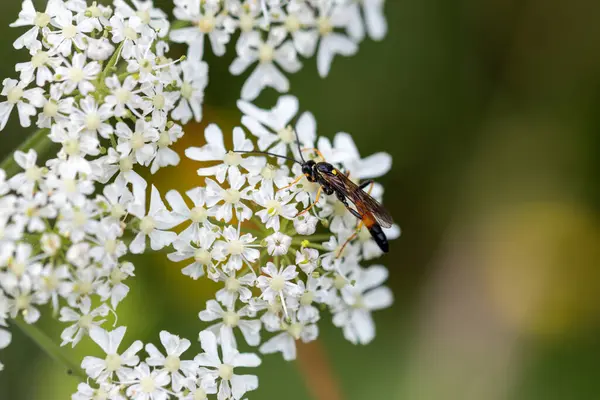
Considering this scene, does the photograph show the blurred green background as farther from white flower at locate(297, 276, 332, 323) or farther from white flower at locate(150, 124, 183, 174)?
white flower at locate(297, 276, 332, 323)

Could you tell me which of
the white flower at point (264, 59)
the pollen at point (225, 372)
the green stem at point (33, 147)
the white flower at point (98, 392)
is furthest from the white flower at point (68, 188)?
the white flower at point (264, 59)

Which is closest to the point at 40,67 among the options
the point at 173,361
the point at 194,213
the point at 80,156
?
the point at 80,156

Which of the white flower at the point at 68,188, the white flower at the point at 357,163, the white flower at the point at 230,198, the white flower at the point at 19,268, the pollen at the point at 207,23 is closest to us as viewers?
the white flower at the point at 19,268

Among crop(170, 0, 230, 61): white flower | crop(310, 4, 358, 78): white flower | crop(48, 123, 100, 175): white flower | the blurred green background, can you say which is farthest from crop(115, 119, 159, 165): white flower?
the blurred green background

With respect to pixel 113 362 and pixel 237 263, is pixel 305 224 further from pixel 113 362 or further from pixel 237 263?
pixel 113 362

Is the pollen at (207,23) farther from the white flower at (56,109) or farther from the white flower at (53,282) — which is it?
the white flower at (53,282)

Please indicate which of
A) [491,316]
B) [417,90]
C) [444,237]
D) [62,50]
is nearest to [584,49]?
[417,90]
